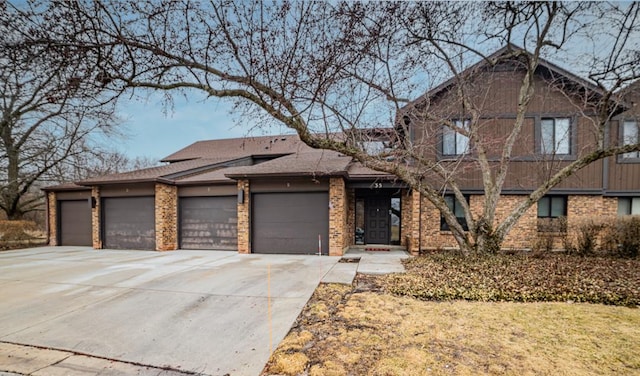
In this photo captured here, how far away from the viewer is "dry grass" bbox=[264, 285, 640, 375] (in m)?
2.72

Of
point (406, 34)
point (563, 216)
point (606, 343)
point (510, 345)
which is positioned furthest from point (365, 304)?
point (563, 216)

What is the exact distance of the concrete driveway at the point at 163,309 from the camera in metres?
3.13

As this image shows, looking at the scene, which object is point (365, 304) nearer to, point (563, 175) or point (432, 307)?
point (432, 307)

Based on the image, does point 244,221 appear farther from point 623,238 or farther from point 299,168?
point 623,238

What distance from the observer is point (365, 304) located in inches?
175

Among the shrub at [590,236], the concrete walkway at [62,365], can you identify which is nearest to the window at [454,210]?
the shrub at [590,236]

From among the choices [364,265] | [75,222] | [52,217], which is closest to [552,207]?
[364,265]

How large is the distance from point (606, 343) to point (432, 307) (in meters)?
1.91

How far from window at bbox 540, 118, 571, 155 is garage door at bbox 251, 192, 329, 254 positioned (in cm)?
808

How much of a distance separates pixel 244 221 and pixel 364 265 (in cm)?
462

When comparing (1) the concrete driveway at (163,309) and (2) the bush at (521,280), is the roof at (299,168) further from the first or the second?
(2) the bush at (521,280)

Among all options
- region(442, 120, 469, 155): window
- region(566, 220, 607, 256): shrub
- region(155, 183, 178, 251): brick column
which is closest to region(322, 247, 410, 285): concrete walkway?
region(442, 120, 469, 155): window

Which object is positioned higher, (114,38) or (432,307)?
(114,38)

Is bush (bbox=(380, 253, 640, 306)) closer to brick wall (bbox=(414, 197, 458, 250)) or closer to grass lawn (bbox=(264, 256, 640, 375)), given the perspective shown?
grass lawn (bbox=(264, 256, 640, 375))
